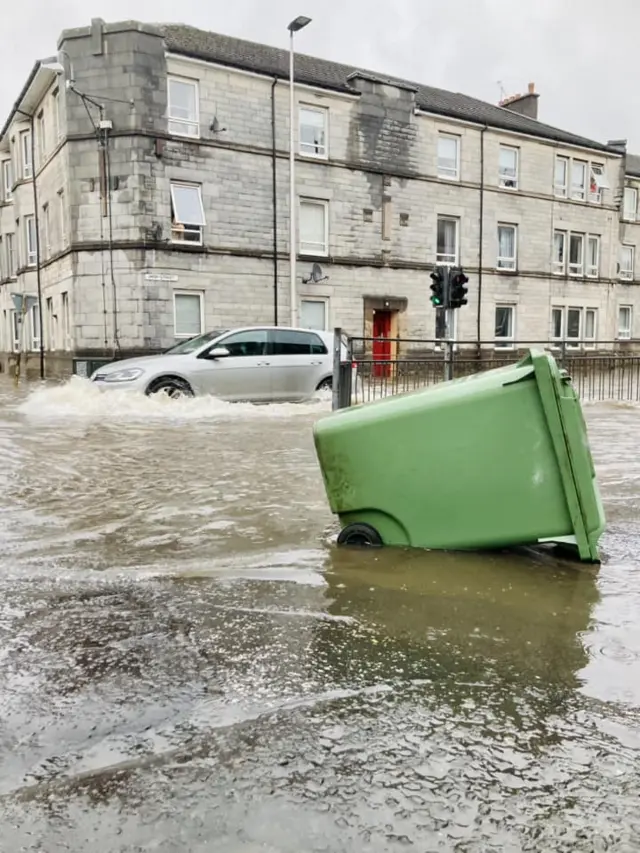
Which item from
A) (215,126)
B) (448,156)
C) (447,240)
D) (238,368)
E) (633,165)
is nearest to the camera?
(238,368)

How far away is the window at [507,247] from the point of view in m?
28.0

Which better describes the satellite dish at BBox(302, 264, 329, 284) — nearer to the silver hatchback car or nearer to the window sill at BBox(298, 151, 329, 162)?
the window sill at BBox(298, 151, 329, 162)

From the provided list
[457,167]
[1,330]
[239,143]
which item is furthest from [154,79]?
[1,330]

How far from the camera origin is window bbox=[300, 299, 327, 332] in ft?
76.8

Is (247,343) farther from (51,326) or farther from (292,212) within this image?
(51,326)

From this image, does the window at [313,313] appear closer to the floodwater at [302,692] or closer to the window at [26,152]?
the window at [26,152]

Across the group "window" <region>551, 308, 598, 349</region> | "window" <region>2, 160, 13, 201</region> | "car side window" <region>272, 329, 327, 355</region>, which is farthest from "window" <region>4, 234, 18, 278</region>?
"window" <region>551, 308, 598, 349</region>

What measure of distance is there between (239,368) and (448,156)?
16.9 meters

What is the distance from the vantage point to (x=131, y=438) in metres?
9.67

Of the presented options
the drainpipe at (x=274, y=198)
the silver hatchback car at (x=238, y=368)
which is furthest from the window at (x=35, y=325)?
the silver hatchback car at (x=238, y=368)

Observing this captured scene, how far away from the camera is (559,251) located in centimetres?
2997

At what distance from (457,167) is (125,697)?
26.8m

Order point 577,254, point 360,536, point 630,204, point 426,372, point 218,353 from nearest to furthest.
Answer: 1. point 360,536
2. point 218,353
3. point 426,372
4. point 577,254
5. point 630,204

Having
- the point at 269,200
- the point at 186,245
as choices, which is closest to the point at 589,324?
the point at 269,200
